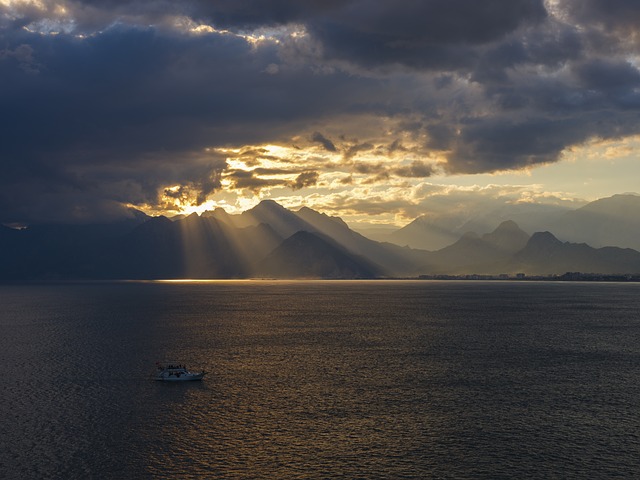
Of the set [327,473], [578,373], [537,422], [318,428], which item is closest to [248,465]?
[327,473]

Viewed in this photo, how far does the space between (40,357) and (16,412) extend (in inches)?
2554

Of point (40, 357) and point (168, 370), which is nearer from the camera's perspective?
point (168, 370)

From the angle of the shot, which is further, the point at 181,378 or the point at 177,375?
the point at 177,375

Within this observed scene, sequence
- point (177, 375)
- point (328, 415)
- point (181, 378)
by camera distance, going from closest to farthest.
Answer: point (328, 415)
point (181, 378)
point (177, 375)

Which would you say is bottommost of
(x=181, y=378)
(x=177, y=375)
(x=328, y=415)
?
(x=328, y=415)

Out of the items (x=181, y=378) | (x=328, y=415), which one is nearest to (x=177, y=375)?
(x=181, y=378)

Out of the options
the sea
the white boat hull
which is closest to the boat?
the white boat hull

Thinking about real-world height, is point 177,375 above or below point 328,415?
above

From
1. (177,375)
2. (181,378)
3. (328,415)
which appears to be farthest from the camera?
(177,375)

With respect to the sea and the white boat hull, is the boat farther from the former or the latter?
the sea

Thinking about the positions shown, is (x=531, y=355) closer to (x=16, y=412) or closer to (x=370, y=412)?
(x=370, y=412)

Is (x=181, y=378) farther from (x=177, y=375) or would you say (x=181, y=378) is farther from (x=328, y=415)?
(x=328, y=415)

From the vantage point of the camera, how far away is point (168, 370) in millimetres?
127938

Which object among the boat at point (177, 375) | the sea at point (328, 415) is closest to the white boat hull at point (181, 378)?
the boat at point (177, 375)
